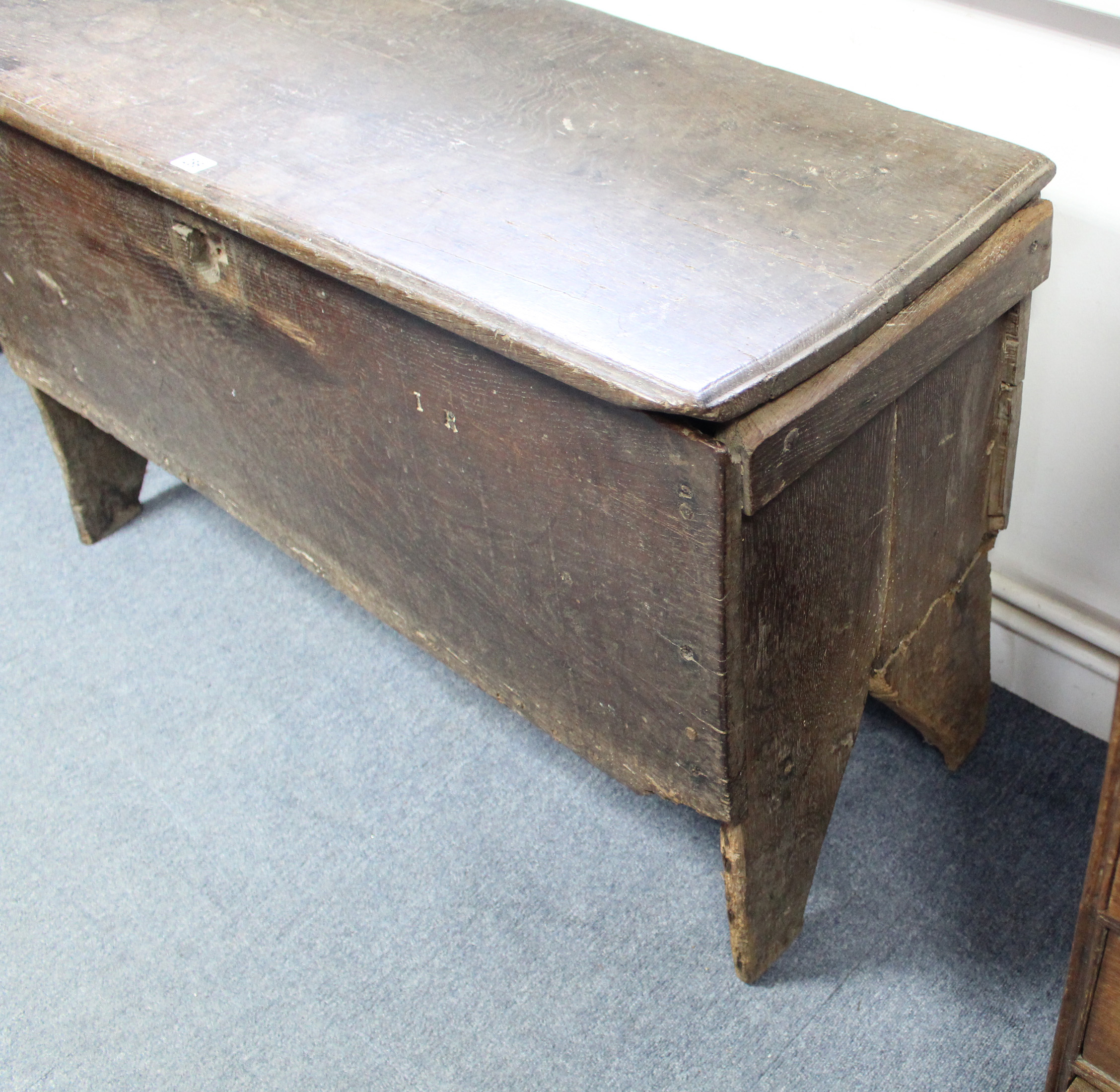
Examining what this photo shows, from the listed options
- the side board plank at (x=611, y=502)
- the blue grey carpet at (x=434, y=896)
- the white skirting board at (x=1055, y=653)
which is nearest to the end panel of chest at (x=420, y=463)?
the side board plank at (x=611, y=502)

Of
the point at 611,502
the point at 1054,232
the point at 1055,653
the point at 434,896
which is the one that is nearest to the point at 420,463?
the point at 611,502

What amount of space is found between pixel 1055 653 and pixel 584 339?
890mm

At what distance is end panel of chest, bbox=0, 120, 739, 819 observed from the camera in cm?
90

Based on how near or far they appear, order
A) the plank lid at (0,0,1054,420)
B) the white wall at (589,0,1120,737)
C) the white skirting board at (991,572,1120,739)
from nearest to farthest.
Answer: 1. the plank lid at (0,0,1054,420)
2. the white wall at (589,0,1120,737)
3. the white skirting board at (991,572,1120,739)

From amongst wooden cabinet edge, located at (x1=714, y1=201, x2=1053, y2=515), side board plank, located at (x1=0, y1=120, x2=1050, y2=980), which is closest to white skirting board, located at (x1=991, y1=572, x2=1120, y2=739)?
side board plank, located at (x1=0, y1=120, x2=1050, y2=980)

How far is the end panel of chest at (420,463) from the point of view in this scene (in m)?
0.90

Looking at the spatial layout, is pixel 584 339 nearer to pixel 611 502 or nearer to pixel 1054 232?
pixel 611 502

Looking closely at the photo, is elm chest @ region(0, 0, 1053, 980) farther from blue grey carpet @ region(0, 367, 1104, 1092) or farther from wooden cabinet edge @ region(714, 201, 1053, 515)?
blue grey carpet @ region(0, 367, 1104, 1092)

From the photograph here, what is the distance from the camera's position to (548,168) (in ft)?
3.47

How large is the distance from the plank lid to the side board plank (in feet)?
0.14

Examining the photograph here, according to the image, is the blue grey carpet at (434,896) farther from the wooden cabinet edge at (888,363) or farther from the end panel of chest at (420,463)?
the wooden cabinet edge at (888,363)

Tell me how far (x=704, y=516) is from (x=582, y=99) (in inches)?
21.0

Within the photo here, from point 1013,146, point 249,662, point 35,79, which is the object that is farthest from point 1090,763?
point 35,79

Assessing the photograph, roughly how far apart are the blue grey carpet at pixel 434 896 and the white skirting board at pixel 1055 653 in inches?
1.4
